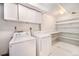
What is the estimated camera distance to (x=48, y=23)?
91 cm

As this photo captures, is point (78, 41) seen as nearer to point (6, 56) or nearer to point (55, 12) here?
point (55, 12)

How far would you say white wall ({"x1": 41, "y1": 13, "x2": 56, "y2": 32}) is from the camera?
2.94 feet

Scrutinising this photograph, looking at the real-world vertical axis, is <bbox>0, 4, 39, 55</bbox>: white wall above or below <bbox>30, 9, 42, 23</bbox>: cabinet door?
below

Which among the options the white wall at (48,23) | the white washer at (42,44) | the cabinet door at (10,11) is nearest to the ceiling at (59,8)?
the white wall at (48,23)

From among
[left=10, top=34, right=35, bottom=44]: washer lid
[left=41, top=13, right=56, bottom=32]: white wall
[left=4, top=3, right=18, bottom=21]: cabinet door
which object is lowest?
[left=10, top=34, right=35, bottom=44]: washer lid

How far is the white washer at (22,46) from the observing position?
0.70 metres

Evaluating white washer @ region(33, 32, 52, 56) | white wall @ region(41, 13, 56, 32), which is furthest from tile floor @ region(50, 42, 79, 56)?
white wall @ region(41, 13, 56, 32)

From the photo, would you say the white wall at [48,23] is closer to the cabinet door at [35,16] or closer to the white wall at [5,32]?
the cabinet door at [35,16]

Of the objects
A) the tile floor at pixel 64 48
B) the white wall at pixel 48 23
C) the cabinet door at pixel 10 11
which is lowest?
the tile floor at pixel 64 48

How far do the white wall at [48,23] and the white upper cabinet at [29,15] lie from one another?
2.8 inches

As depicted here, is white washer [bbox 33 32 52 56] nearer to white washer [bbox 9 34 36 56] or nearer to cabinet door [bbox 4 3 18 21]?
white washer [bbox 9 34 36 56]

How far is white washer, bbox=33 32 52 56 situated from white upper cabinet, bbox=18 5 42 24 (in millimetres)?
196

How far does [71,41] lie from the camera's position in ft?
2.95

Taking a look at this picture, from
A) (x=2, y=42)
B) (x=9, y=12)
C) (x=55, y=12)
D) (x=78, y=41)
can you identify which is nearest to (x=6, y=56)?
(x=2, y=42)
